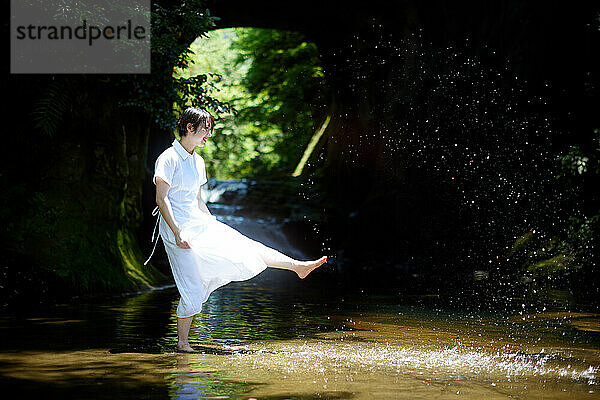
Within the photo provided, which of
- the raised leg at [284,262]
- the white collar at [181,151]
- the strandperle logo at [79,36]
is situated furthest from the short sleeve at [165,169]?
the strandperle logo at [79,36]

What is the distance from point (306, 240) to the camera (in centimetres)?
2398

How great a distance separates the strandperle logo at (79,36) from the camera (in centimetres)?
1030

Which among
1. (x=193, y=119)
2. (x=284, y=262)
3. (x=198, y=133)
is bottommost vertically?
(x=284, y=262)

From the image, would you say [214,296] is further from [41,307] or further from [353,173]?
[353,173]

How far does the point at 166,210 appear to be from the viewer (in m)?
6.02

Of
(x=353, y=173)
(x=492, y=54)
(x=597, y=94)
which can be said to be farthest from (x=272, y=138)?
(x=597, y=94)

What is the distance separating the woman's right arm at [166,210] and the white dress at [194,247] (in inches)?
4.5

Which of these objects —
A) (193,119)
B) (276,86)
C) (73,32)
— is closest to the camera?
(193,119)

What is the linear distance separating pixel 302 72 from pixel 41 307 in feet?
69.2

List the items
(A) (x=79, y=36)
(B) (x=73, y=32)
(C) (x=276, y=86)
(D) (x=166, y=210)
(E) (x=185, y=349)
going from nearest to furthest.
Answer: (D) (x=166, y=210), (E) (x=185, y=349), (B) (x=73, y=32), (A) (x=79, y=36), (C) (x=276, y=86)

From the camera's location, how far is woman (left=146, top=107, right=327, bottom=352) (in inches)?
244

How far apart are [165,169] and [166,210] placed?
0.37 metres

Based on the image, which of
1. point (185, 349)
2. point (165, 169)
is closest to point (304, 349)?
point (185, 349)

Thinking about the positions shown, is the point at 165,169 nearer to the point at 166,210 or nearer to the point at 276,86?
the point at 166,210
